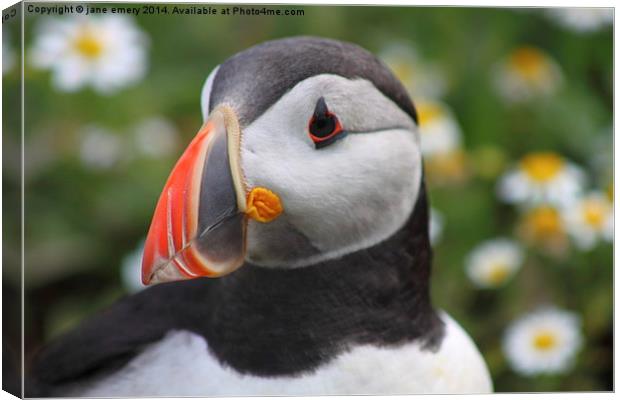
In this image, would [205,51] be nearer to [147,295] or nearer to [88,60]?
[88,60]

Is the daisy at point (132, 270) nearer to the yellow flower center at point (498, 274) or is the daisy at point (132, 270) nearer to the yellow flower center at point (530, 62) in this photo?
the yellow flower center at point (498, 274)

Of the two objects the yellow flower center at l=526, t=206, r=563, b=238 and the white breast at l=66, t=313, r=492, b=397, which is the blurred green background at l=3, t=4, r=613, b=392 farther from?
the white breast at l=66, t=313, r=492, b=397

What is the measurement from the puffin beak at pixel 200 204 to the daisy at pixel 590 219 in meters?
1.24

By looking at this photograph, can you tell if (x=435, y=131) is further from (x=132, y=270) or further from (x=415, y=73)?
(x=132, y=270)

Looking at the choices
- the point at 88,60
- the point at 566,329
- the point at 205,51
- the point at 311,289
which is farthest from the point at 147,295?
the point at 566,329

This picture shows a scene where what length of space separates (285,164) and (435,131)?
1294 millimetres

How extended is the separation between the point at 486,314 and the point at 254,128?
137 cm

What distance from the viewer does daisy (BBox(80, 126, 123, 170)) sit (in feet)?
9.66

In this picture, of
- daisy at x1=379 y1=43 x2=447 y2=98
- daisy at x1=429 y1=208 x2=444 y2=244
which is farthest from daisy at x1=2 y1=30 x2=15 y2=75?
daisy at x1=429 y1=208 x2=444 y2=244

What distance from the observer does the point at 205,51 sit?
2.92m

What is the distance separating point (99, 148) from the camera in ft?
9.79

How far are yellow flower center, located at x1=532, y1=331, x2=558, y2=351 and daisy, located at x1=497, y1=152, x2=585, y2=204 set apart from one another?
0.37 m

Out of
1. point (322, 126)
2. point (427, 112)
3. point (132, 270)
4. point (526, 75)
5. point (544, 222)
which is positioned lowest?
point (132, 270)

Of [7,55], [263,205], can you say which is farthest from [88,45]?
[263,205]
